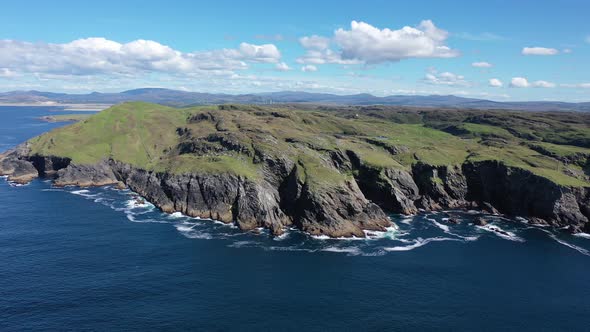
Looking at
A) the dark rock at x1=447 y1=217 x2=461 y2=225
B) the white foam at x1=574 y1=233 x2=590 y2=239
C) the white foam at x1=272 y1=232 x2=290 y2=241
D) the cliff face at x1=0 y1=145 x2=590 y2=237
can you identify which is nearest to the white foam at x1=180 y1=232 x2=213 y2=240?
the cliff face at x1=0 y1=145 x2=590 y2=237

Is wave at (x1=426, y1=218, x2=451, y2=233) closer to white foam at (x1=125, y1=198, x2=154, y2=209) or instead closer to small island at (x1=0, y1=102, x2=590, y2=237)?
small island at (x1=0, y1=102, x2=590, y2=237)

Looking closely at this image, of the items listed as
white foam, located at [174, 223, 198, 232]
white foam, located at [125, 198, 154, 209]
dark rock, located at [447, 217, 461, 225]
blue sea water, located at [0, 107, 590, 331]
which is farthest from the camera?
white foam, located at [125, 198, 154, 209]

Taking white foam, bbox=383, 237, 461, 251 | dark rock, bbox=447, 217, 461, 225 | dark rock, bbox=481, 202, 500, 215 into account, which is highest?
→ dark rock, bbox=481, 202, 500, 215

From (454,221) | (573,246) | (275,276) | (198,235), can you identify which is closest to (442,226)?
(454,221)

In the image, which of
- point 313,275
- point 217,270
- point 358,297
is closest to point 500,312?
point 358,297

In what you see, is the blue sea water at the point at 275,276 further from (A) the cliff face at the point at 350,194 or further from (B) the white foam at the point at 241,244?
(A) the cliff face at the point at 350,194

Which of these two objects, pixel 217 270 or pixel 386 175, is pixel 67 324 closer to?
pixel 217 270
